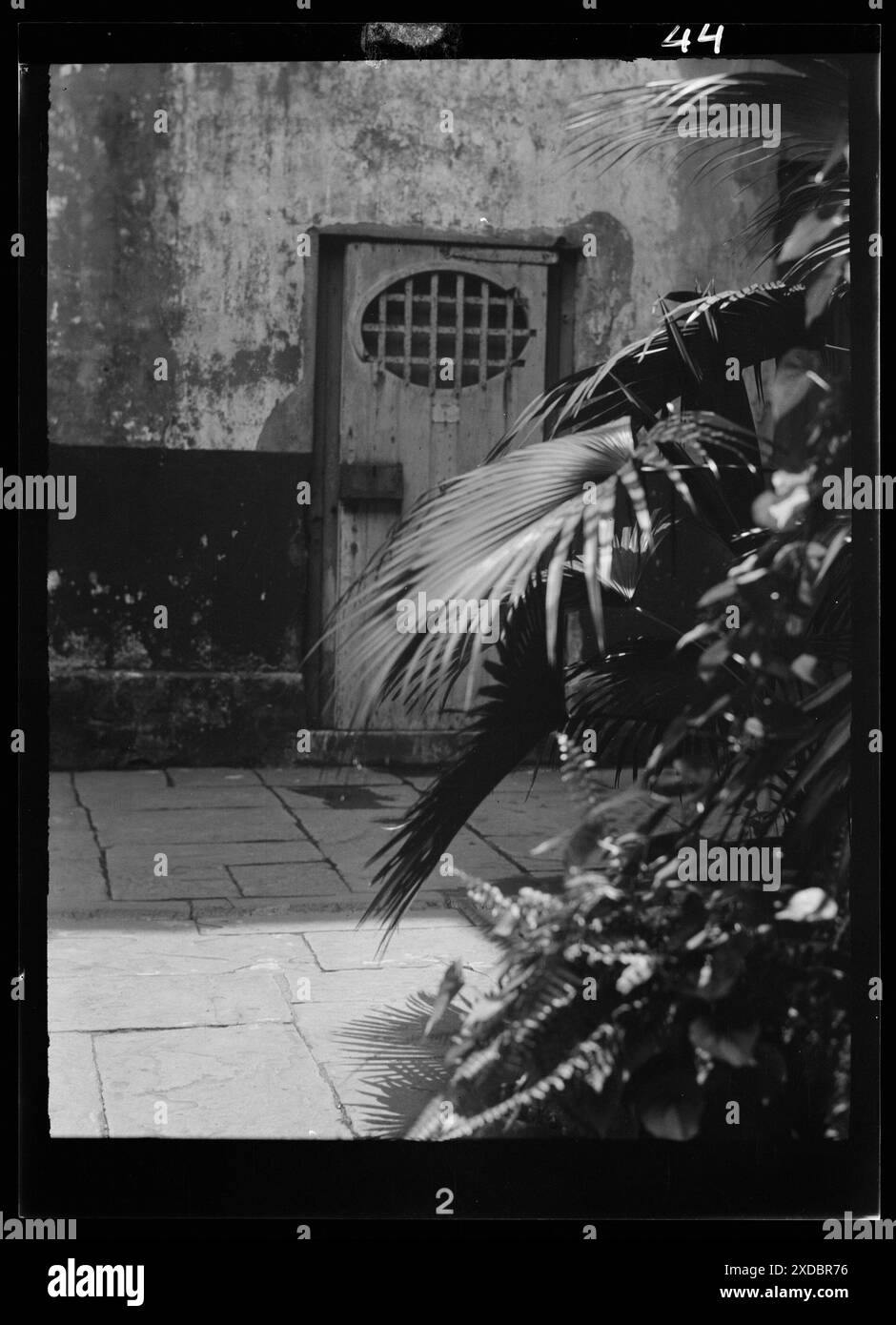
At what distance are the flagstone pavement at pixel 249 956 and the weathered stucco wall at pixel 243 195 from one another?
1.50 meters

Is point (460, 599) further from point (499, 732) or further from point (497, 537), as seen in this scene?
point (499, 732)

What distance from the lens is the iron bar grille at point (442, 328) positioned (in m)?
5.45

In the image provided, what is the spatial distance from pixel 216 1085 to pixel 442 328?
3732mm

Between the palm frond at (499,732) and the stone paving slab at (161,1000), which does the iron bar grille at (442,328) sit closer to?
the stone paving slab at (161,1000)

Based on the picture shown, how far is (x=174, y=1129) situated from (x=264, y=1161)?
0.33 metres

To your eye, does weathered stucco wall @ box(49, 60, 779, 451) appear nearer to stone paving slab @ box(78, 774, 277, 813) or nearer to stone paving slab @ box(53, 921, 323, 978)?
stone paving slab @ box(78, 774, 277, 813)

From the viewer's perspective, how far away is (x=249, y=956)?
3.14 m

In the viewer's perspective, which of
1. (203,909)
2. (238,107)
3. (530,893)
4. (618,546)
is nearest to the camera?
(530,893)

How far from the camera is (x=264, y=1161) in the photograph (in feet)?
6.36

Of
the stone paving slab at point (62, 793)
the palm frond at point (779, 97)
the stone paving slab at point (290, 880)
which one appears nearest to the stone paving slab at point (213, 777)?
the stone paving slab at point (62, 793)

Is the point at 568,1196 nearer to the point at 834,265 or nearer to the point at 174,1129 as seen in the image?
the point at 174,1129

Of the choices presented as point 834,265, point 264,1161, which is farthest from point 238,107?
point 264,1161

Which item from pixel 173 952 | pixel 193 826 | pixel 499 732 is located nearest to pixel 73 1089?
pixel 173 952
